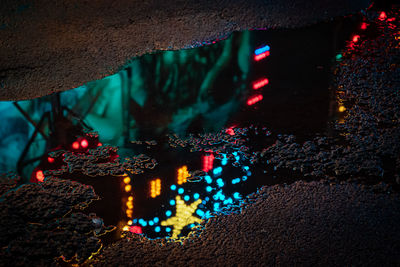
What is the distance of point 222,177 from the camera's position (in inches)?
118

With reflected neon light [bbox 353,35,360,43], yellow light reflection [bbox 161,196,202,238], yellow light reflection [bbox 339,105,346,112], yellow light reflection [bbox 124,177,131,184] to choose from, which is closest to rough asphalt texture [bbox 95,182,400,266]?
yellow light reflection [bbox 161,196,202,238]

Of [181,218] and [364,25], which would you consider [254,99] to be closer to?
[181,218]

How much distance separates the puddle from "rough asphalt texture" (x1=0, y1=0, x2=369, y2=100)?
0.88 feet

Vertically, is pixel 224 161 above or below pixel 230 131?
below

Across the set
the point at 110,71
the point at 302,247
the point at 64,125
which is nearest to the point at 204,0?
the point at 110,71

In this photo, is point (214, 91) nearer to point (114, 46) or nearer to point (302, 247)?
point (114, 46)

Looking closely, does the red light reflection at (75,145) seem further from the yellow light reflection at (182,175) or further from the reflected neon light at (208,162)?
the reflected neon light at (208,162)

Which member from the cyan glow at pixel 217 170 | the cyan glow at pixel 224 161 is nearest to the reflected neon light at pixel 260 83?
the cyan glow at pixel 224 161

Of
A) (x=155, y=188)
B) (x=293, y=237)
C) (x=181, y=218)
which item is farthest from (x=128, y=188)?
(x=293, y=237)

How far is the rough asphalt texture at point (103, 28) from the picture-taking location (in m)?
4.33

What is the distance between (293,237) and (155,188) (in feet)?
3.66

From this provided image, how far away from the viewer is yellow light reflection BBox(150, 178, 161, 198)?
2.86 meters

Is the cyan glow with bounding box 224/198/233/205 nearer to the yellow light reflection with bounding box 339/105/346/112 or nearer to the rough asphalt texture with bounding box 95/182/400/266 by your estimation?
the rough asphalt texture with bounding box 95/182/400/266

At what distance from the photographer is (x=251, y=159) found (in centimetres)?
318
